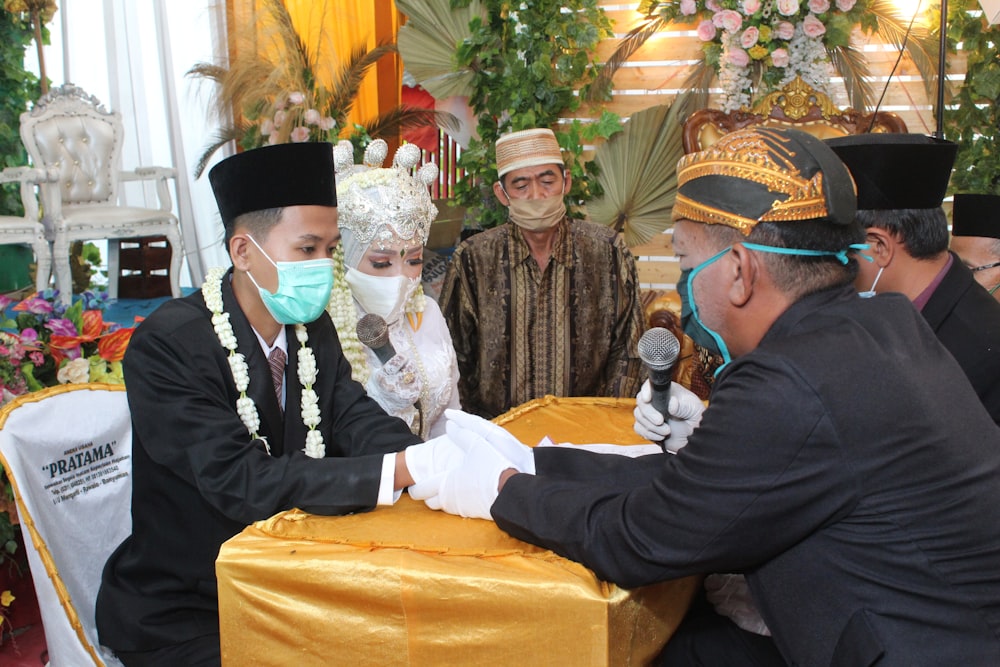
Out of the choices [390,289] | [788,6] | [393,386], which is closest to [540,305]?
[390,289]

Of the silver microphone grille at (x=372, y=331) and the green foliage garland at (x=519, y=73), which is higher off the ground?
the green foliage garland at (x=519, y=73)

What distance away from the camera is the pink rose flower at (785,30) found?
16.9 feet

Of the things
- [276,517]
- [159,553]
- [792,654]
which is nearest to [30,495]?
[159,553]

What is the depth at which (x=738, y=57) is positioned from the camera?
5309mm

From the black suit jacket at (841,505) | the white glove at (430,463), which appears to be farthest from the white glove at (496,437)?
the black suit jacket at (841,505)

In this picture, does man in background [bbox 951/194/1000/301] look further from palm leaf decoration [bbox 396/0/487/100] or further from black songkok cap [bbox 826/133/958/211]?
palm leaf decoration [bbox 396/0/487/100]

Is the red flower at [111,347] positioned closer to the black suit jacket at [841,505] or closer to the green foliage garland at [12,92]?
the black suit jacket at [841,505]

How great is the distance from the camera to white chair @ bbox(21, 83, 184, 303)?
657 cm

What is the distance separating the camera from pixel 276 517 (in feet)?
5.91

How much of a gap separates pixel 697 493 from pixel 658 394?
2.42ft

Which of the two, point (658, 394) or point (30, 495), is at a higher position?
point (658, 394)

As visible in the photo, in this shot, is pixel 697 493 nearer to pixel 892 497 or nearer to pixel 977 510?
pixel 892 497

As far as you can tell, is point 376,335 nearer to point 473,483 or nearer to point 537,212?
point 473,483

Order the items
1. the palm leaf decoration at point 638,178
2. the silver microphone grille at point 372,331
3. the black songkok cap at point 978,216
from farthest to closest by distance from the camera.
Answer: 1. the palm leaf decoration at point 638,178
2. the black songkok cap at point 978,216
3. the silver microphone grille at point 372,331
